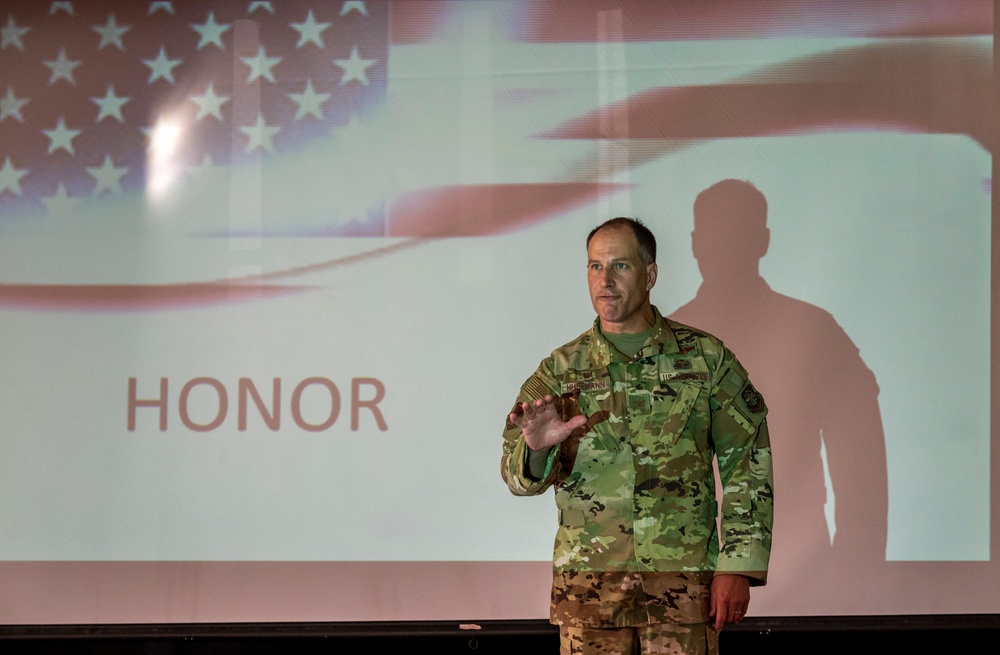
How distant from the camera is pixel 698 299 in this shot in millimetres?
3398

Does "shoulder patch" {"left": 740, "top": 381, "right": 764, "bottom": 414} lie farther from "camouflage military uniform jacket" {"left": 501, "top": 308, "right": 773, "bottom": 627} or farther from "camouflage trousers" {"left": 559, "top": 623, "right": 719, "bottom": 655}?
"camouflage trousers" {"left": 559, "top": 623, "right": 719, "bottom": 655}

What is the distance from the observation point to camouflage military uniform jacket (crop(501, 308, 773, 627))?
7.57 feet

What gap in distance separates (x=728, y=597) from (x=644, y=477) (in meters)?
0.32

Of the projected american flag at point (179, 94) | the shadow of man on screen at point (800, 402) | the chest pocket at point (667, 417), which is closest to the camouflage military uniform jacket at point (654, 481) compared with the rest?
the chest pocket at point (667, 417)

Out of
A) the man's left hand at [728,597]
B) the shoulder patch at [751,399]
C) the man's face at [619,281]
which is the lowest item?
the man's left hand at [728,597]

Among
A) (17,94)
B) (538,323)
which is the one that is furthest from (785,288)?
(17,94)

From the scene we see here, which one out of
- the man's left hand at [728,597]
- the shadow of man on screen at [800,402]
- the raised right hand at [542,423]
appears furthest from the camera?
the shadow of man on screen at [800,402]

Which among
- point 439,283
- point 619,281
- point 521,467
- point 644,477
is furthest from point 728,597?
point 439,283

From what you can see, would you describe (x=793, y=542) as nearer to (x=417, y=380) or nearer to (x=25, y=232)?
(x=417, y=380)

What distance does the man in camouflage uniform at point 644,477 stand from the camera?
230cm

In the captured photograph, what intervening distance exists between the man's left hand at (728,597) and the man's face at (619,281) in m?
0.61

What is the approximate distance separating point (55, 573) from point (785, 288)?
261 cm

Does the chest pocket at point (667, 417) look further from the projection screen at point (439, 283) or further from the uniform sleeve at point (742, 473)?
the projection screen at point (439, 283)

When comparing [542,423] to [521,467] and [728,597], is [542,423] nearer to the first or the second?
[521,467]
